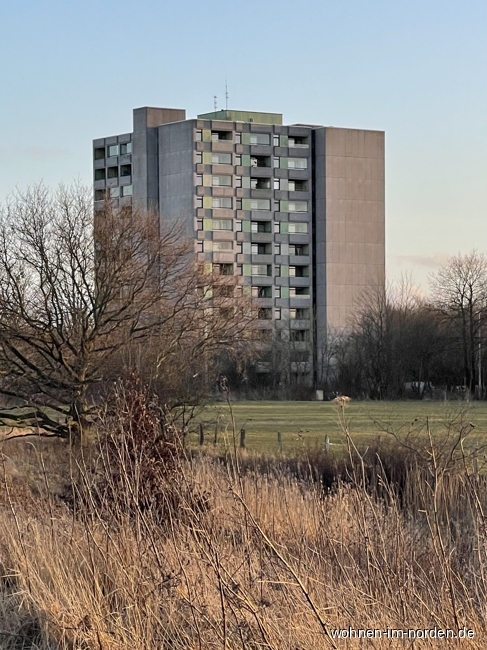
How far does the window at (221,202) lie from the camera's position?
408 feet

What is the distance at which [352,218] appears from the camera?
421 ft

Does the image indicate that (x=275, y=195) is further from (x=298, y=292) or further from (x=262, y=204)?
(x=298, y=292)

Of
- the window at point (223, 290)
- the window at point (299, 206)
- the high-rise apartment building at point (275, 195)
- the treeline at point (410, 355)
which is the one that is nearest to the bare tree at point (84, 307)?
the window at point (223, 290)

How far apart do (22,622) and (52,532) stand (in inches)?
69.8

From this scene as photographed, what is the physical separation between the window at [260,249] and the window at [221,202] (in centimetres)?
556

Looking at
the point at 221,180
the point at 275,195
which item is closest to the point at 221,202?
the point at 221,180

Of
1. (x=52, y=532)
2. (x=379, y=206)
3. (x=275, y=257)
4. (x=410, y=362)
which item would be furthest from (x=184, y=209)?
(x=52, y=532)

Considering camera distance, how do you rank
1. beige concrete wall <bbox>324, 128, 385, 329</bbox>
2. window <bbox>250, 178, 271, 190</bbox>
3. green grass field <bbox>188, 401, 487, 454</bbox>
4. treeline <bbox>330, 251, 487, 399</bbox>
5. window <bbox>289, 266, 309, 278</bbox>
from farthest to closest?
window <bbox>289, 266, 309, 278</bbox> → window <bbox>250, 178, 271, 190</bbox> → beige concrete wall <bbox>324, 128, 385, 329</bbox> → treeline <bbox>330, 251, 487, 399</bbox> → green grass field <bbox>188, 401, 487, 454</bbox>

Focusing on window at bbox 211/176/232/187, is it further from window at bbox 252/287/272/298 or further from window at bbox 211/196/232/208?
window at bbox 252/287/272/298

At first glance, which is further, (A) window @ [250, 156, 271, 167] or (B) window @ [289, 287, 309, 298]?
(B) window @ [289, 287, 309, 298]

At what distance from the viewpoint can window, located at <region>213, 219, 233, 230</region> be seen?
408 feet

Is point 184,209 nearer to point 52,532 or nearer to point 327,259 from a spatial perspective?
point 327,259

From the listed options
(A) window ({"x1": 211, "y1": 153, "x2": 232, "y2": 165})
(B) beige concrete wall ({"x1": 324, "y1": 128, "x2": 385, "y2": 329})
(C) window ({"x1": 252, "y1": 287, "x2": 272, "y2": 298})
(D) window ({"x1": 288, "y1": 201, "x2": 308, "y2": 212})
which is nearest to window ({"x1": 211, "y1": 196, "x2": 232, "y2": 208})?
(A) window ({"x1": 211, "y1": 153, "x2": 232, "y2": 165})

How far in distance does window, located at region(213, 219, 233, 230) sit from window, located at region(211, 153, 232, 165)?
641cm
